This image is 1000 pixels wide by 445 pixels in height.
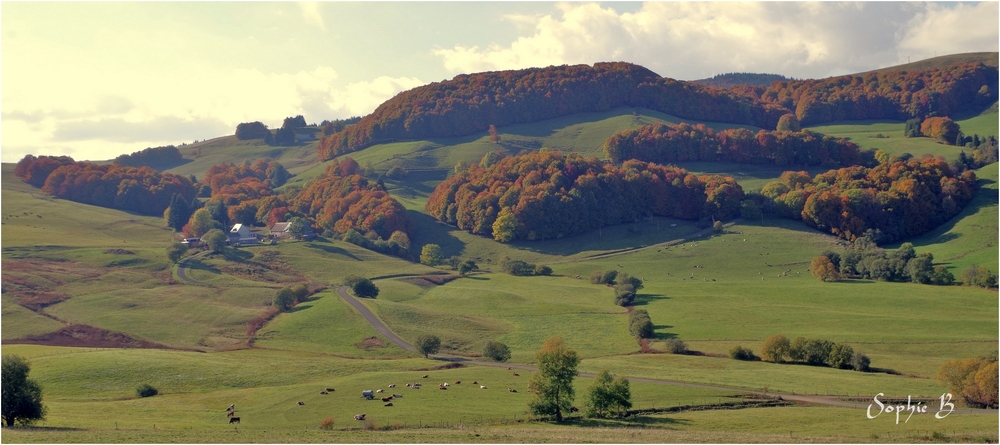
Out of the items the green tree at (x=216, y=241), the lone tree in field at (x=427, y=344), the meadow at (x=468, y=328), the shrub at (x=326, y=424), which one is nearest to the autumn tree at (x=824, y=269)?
the meadow at (x=468, y=328)

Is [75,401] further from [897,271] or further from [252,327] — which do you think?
[897,271]

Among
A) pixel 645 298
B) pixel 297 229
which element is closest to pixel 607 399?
pixel 645 298

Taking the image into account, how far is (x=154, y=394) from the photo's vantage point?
83062 millimetres

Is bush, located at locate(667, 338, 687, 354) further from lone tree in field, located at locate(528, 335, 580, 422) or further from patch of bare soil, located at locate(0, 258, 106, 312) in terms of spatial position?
patch of bare soil, located at locate(0, 258, 106, 312)

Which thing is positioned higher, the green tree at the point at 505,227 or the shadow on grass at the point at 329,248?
the green tree at the point at 505,227

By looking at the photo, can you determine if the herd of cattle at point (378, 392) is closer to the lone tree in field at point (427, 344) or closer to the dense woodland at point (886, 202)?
the lone tree in field at point (427, 344)

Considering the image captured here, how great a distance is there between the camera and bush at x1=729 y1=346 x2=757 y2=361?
102 metres

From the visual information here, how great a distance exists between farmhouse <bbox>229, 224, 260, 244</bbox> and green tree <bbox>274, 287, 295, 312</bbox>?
55657mm

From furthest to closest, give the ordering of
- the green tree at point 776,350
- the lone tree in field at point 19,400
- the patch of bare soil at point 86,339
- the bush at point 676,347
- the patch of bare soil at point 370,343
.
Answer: the patch of bare soil at point 370,343
the patch of bare soil at point 86,339
the bush at point 676,347
the green tree at point 776,350
the lone tree in field at point 19,400

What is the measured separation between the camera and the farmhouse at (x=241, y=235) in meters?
185

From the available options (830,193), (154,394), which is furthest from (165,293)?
(830,193)

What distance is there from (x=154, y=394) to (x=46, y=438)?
25.5m

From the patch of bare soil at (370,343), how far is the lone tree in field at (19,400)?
48685 mm

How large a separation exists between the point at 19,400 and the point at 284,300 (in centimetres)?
6560
